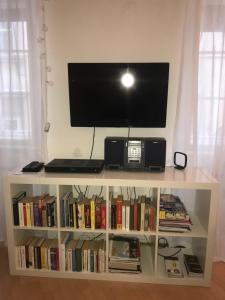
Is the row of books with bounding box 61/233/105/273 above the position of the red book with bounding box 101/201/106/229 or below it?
below

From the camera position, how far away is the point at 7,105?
205 cm

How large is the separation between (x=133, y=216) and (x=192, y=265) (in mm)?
606

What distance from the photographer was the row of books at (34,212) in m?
1.81

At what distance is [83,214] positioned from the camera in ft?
5.91

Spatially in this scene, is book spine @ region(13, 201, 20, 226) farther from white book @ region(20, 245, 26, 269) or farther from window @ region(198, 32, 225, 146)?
window @ region(198, 32, 225, 146)

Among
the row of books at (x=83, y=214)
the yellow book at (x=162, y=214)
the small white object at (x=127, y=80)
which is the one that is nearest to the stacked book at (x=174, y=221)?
the yellow book at (x=162, y=214)

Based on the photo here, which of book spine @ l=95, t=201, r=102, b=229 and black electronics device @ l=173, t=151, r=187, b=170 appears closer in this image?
book spine @ l=95, t=201, r=102, b=229

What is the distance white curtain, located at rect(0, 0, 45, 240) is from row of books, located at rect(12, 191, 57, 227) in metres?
0.44

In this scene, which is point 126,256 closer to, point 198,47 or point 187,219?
point 187,219

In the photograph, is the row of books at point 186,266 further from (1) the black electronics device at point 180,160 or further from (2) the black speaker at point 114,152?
(2) the black speaker at point 114,152

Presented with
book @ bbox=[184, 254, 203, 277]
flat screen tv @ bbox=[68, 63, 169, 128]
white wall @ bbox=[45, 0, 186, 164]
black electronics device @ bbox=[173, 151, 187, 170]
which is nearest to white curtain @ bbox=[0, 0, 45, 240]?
white wall @ bbox=[45, 0, 186, 164]

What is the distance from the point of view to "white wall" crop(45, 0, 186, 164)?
1.91m

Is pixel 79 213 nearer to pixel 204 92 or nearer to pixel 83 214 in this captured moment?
pixel 83 214

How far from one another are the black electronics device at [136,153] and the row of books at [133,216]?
0.28 meters
